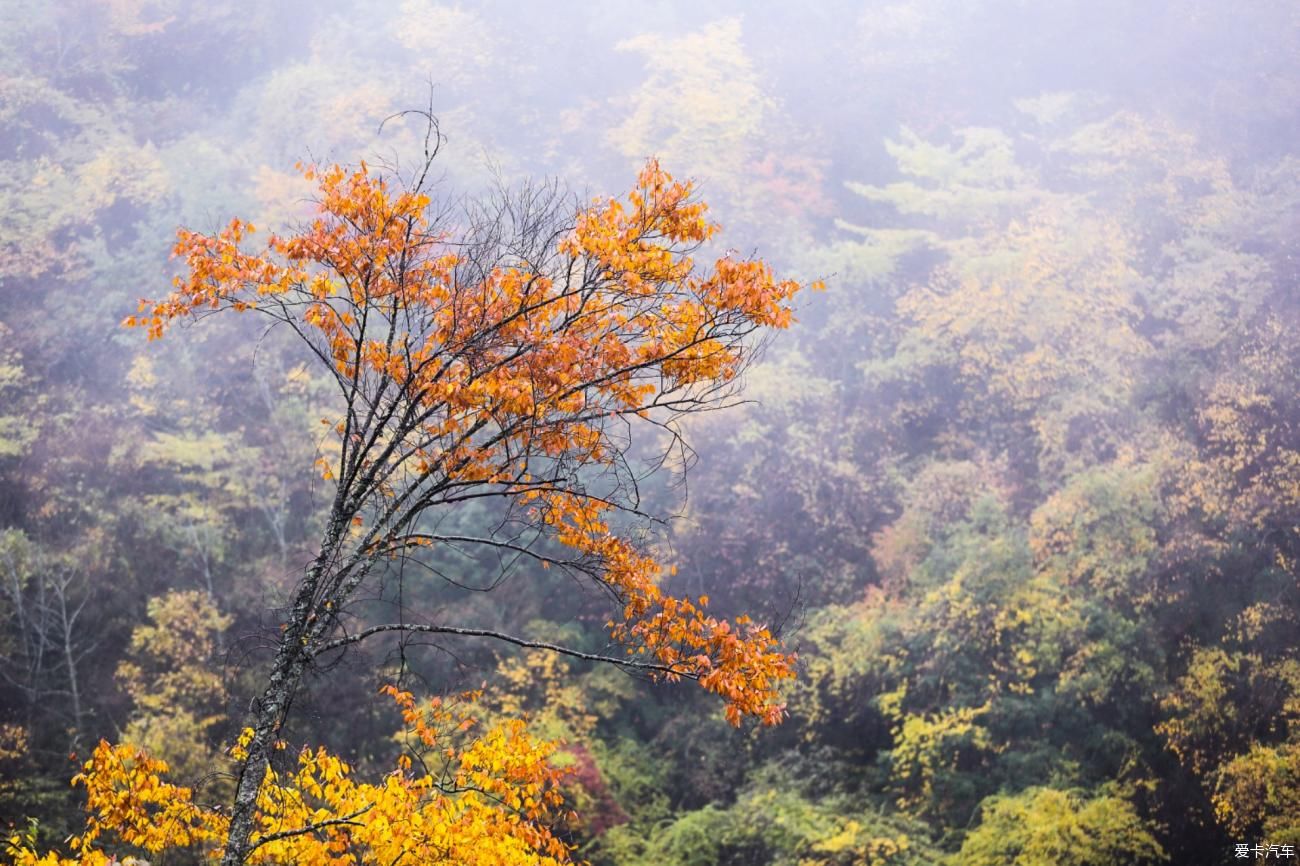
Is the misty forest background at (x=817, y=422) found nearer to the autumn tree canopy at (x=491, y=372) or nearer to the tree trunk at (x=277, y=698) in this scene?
the tree trunk at (x=277, y=698)

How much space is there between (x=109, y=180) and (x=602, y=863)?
19.5 m

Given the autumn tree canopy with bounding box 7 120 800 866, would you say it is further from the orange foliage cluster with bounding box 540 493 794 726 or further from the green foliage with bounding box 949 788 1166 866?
the green foliage with bounding box 949 788 1166 866

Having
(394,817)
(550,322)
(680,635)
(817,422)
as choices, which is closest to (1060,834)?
(680,635)

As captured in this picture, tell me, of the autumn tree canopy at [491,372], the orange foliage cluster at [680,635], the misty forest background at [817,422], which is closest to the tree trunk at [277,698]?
the autumn tree canopy at [491,372]

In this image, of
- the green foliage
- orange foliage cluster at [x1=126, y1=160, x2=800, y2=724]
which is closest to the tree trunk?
orange foliage cluster at [x1=126, y1=160, x2=800, y2=724]

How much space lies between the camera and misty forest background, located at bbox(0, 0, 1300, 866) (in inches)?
479

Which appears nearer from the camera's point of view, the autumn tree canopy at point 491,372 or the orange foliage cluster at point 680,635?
the orange foliage cluster at point 680,635

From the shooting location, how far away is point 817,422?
1906 centimetres

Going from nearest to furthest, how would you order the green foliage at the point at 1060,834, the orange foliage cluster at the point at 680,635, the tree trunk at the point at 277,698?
the orange foliage cluster at the point at 680,635 → the tree trunk at the point at 277,698 → the green foliage at the point at 1060,834

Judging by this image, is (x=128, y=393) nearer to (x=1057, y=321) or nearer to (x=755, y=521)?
(x=755, y=521)

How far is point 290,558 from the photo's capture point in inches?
622

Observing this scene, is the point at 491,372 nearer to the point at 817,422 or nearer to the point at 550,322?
the point at 550,322

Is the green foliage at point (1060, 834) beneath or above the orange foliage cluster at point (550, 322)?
beneath

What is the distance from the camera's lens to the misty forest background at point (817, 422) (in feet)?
39.9
